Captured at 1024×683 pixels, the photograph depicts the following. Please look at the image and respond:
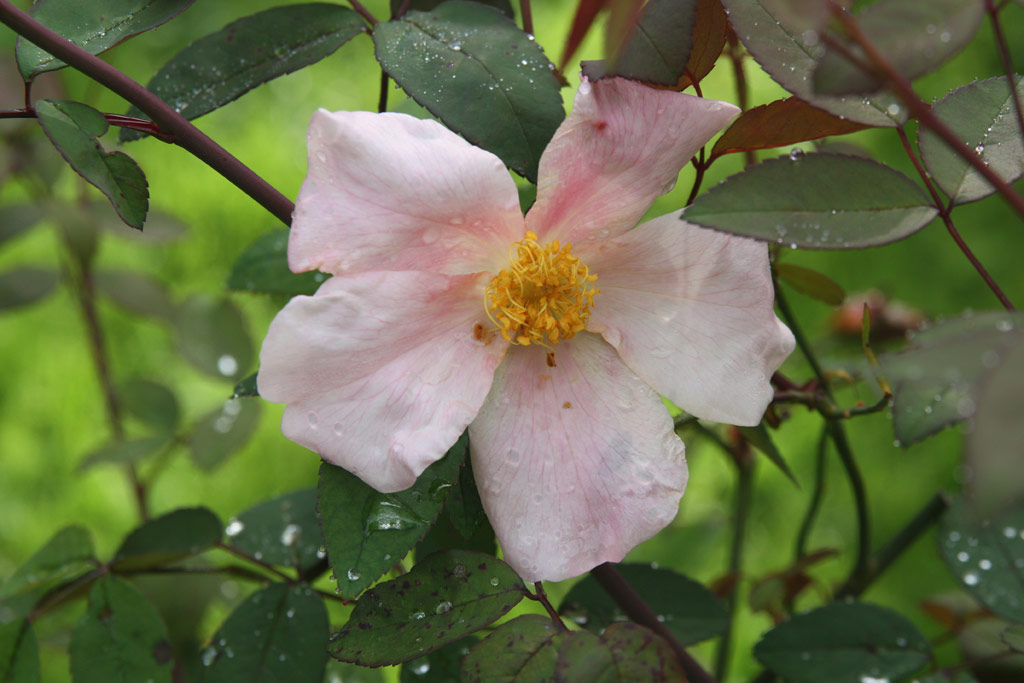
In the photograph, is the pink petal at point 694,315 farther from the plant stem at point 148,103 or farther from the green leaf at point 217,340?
the green leaf at point 217,340

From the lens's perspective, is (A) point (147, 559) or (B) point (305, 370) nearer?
(B) point (305, 370)

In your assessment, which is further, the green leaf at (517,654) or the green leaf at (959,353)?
the green leaf at (517,654)

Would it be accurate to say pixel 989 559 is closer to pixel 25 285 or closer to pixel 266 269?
pixel 266 269

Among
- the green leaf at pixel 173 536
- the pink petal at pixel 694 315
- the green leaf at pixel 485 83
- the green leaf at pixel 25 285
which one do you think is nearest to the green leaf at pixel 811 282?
the pink petal at pixel 694 315

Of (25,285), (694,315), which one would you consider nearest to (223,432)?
(25,285)

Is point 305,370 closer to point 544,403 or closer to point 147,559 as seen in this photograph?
point 544,403

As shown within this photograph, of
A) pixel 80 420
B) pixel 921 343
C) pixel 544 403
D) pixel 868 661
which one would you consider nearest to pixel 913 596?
pixel 868 661

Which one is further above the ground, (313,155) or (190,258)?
(313,155)

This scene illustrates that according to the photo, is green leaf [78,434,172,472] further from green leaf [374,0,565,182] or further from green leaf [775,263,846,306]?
green leaf [775,263,846,306]
